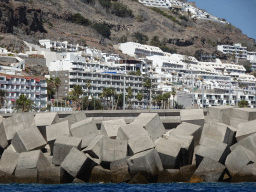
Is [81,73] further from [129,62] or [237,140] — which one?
[237,140]

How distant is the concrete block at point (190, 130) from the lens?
71.2 feet

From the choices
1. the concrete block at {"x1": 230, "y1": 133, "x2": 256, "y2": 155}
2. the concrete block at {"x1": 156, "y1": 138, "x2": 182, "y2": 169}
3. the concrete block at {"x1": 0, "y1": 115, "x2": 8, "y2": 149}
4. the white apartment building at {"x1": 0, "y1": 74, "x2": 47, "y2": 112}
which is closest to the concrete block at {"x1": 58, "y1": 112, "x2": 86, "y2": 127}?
the concrete block at {"x1": 0, "y1": 115, "x2": 8, "y2": 149}

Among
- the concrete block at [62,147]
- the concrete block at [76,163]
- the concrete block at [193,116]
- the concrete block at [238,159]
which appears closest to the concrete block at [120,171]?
the concrete block at [76,163]

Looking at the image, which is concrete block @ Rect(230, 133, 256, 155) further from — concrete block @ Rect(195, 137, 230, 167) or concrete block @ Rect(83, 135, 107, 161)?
concrete block @ Rect(83, 135, 107, 161)

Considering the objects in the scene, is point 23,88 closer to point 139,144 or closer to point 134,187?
point 139,144

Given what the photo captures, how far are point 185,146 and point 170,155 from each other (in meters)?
0.85

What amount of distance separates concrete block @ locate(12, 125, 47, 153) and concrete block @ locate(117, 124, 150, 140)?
3.54 metres

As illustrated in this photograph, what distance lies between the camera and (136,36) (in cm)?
18538

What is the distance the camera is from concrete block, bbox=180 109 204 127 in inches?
918

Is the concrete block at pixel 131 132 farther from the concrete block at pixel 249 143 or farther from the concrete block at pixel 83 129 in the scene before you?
the concrete block at pixel 249 143

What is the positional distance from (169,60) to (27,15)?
4365 cm

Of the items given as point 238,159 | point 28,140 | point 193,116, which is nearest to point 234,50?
point 193,116

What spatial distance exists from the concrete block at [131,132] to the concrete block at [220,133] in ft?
9.34

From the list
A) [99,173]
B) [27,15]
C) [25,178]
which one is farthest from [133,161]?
[27,15]
